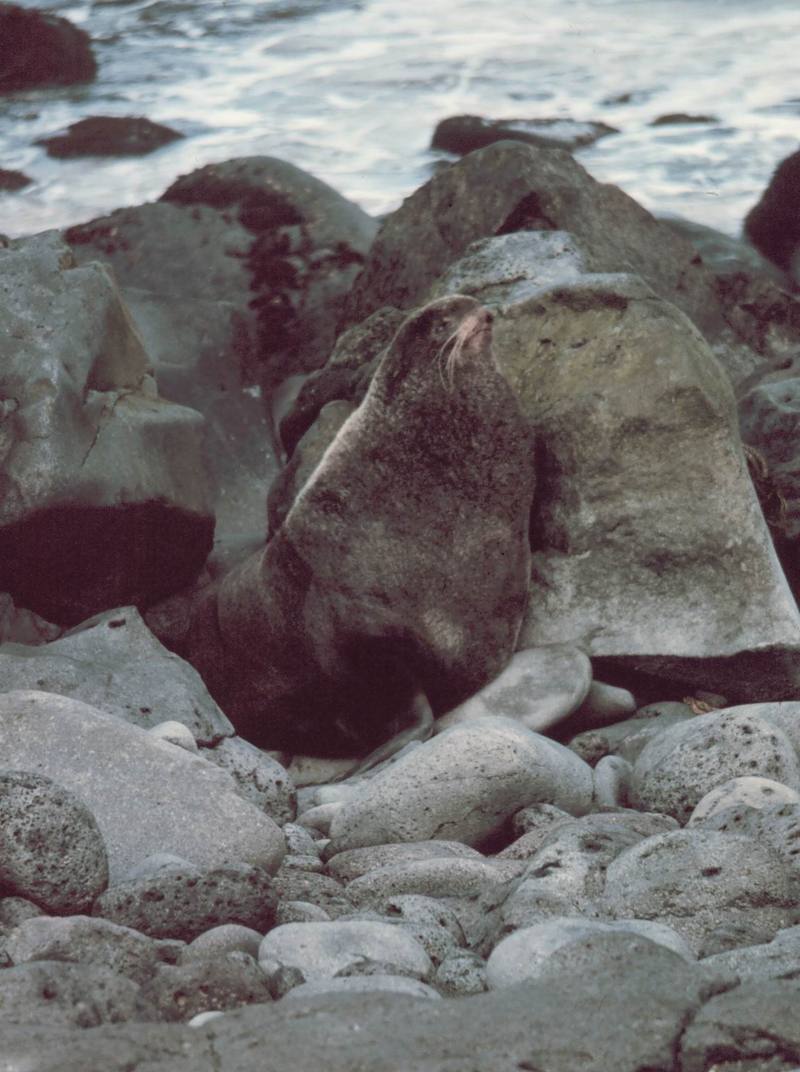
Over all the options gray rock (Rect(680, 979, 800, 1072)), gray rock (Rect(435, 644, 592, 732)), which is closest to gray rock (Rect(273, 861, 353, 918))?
gray rock (Rect(680, 979, 800, 1072))

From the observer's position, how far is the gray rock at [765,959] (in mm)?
3242

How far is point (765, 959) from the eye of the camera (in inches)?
134

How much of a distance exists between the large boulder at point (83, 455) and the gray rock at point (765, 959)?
5619 mm

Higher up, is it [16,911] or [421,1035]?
[421,1035]

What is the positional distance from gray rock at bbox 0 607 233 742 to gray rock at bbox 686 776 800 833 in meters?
2.46

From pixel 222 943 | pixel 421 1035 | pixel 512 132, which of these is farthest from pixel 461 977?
pixel 512 132

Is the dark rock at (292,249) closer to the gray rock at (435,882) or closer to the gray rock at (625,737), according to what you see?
the gray rock at (625,737)

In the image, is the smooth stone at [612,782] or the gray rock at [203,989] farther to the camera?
the smooth stone at [612,782]

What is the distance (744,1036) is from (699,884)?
4.35 feet

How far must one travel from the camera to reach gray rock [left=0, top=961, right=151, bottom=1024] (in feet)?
9.68

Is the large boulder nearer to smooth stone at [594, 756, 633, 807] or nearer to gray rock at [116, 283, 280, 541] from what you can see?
gray rock at [116, 283, 280, 541]

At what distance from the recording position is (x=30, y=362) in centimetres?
875

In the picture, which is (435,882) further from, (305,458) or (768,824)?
(305,458)

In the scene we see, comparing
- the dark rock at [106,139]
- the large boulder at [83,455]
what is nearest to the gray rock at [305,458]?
the large boulder at [83,455]
